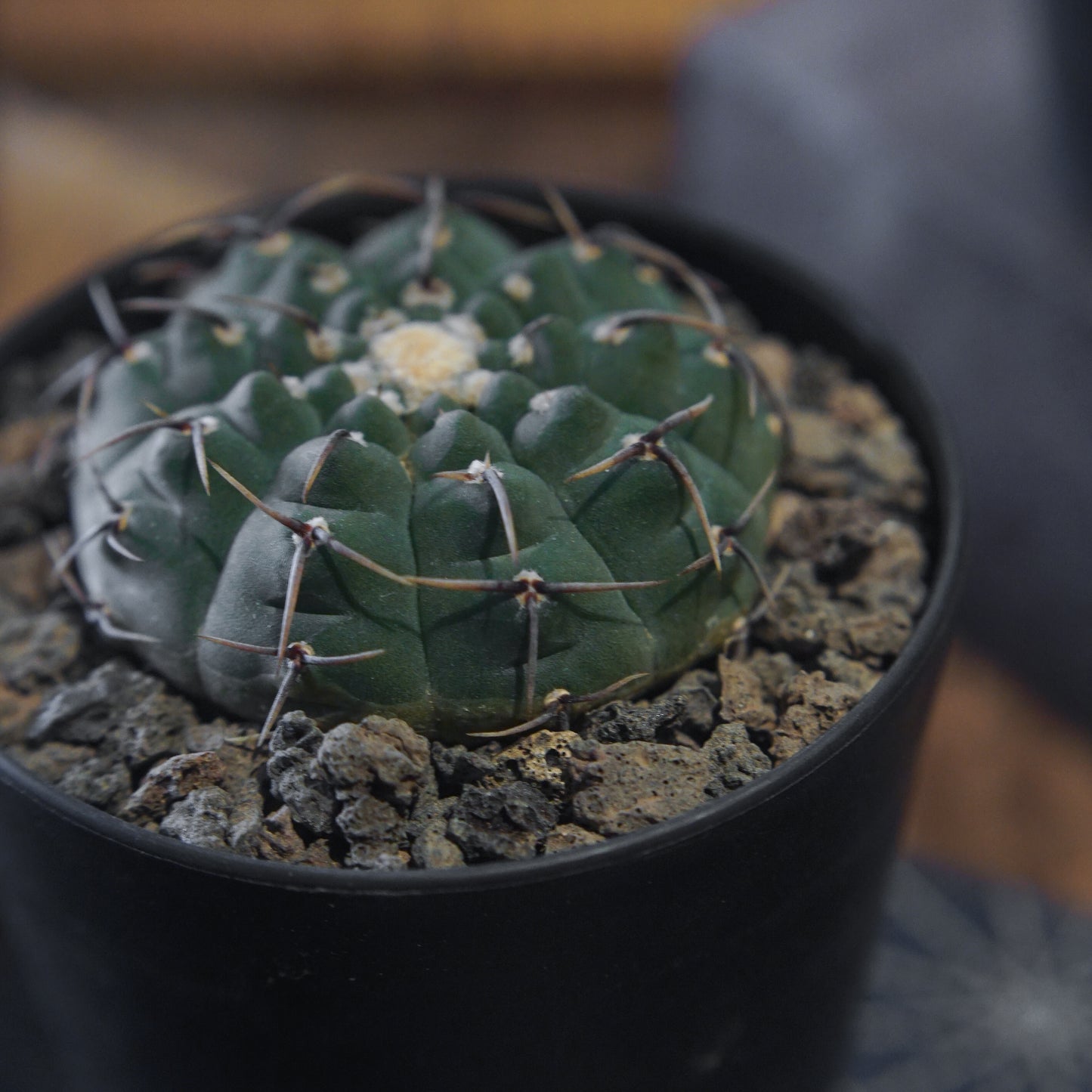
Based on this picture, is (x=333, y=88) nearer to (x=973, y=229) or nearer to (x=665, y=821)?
(x=973, y=229)

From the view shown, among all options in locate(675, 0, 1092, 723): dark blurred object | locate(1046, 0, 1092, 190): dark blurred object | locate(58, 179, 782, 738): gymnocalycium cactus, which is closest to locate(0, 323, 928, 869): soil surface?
locate(58, 179, 782, 738): gymnocalycium cactus

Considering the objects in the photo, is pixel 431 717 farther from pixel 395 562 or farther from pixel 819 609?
pixel 819 609

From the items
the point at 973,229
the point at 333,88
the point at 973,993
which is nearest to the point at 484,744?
the point at 973,993

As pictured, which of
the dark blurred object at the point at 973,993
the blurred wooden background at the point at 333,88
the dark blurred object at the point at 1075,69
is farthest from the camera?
the blurred wooden background at the point at 333,88

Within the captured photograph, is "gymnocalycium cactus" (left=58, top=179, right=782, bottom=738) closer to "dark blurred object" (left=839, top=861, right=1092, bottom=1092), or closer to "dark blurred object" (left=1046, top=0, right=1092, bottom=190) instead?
"dark blurred object" (left=839, top=861, right=1092, bottom=1092)

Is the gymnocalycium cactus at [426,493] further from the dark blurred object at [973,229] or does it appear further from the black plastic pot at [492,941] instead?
the dark blurred object at [973,229]

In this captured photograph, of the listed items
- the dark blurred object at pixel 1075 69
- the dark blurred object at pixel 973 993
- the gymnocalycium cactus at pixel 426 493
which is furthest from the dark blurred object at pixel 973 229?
the gymnocalycium cactus at pixel 426 493

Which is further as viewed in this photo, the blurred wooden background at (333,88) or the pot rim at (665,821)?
the blurred wooden background at (333,88)
